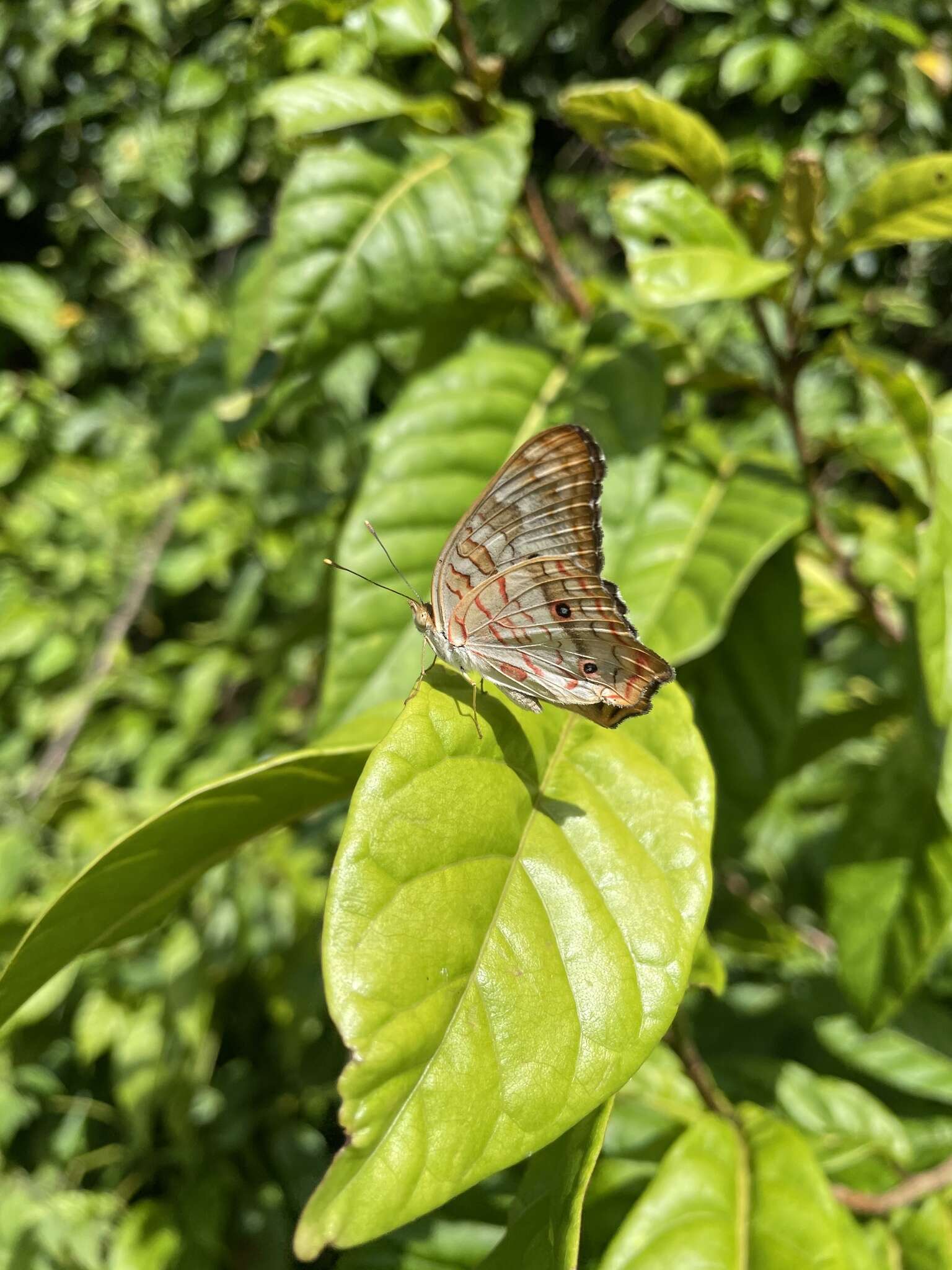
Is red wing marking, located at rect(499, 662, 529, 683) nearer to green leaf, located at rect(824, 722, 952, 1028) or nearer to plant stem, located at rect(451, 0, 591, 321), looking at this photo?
green leaf, located at rect(824, 722, 952, 1028)

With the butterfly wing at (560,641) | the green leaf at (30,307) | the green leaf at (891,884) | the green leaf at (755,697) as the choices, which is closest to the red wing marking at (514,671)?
the butterfly wing at (560,641)

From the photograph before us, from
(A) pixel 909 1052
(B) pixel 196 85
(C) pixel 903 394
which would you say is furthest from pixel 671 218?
(B) pixel 196 85

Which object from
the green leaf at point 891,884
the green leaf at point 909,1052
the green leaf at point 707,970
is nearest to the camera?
the green leaf at point 707,970

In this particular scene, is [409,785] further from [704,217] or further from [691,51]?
[691,51]

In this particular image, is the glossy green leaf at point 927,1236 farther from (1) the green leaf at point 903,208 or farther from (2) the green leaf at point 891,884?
(1) the green leaf at point 903,208

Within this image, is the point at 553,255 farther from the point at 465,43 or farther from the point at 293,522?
the point at 293,522

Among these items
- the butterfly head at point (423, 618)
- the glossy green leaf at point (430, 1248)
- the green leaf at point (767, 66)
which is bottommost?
the glossy green leaf at point (430, 1248)
